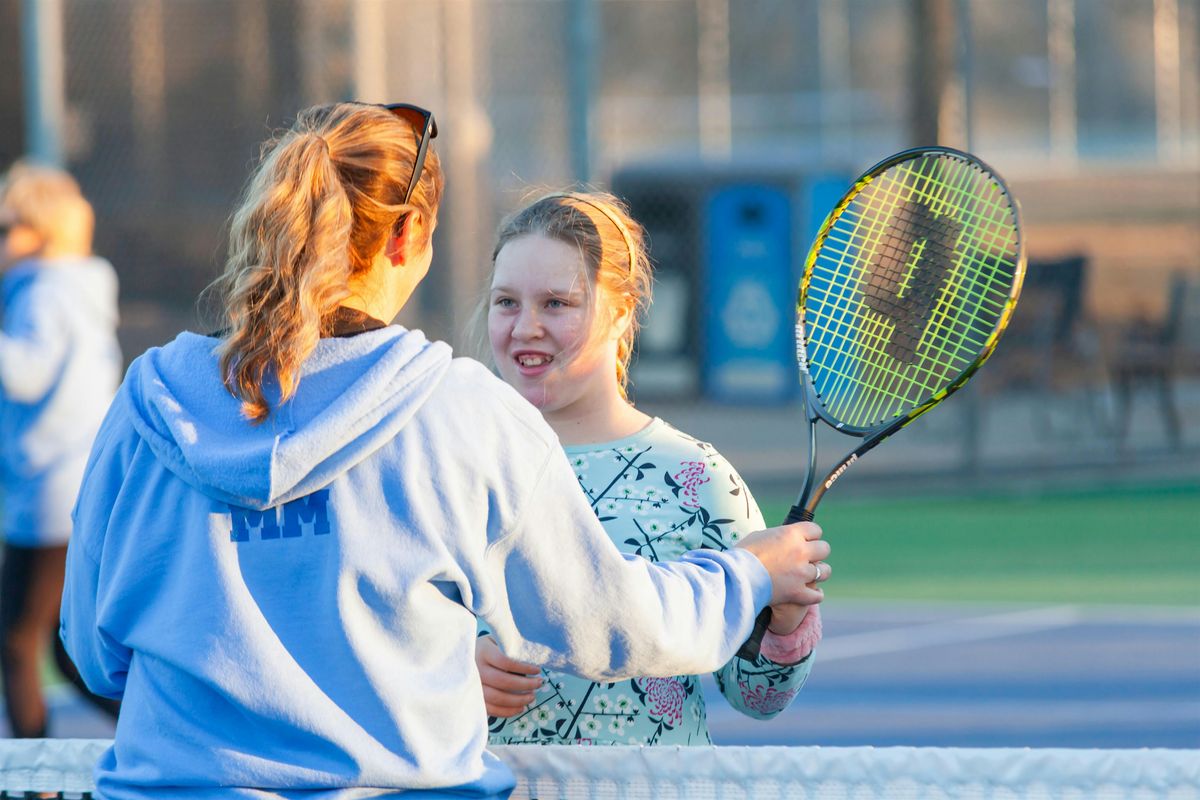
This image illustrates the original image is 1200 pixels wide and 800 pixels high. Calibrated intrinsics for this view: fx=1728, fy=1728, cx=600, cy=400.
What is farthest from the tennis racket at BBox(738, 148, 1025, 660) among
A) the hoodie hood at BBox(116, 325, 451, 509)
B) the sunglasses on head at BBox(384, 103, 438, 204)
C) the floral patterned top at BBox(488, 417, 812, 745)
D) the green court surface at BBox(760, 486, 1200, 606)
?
the green court surface at BBox(760, 486, 1200, 606)

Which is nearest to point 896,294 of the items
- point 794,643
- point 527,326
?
point 527,326

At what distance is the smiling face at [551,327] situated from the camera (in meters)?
2.53

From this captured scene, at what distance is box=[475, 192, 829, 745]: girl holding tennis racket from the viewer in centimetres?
244

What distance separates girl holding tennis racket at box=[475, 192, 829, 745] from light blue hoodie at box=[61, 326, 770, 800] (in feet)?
1.86

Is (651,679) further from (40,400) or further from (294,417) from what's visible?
(40,400)

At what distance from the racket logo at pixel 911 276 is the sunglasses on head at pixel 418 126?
111 centimetres

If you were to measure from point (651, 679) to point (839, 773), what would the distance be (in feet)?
1.09

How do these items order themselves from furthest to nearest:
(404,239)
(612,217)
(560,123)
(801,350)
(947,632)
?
(560,123) < (947,632) < (801,350) < (612,217) < (404,239)

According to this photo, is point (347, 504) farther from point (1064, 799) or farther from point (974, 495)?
point (974, 495)

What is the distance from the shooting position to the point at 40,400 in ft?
17.0

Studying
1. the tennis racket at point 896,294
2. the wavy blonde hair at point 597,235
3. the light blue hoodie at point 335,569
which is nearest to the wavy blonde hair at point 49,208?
the wavy blonde hair at point 597,235

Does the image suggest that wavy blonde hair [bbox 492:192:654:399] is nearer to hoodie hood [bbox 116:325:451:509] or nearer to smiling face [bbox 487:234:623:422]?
smiling face [bbox 487:234:623:422]

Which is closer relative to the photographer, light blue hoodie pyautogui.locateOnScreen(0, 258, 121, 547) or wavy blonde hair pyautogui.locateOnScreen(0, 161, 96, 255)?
light blue hoodie pyautogui.locateOnScreen(0, 258, 121, 547)

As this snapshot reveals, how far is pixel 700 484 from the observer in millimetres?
2492
